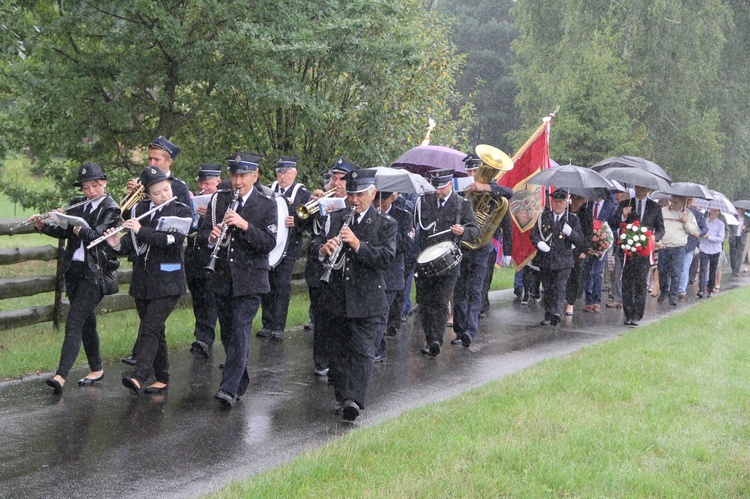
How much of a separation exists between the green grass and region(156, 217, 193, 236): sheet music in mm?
2270

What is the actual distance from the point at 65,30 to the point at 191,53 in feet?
5.88

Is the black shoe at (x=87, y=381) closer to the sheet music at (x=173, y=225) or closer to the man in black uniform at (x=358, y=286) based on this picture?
the sheet music at (x=173, y=225)

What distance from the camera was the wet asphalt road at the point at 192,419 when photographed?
6117mm

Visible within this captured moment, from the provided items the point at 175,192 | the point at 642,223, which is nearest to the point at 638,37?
the point at 642,223

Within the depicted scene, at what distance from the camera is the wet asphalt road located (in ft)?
20.1

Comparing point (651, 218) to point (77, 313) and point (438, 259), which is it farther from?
point (77, 313)

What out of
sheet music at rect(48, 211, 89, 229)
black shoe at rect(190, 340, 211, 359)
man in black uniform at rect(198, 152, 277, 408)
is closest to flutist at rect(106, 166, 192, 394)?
sheet music at rect(48, 211, 89, 229)

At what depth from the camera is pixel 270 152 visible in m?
16.5

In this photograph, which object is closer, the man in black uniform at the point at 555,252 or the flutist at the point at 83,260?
the flutist at the point at 83,260

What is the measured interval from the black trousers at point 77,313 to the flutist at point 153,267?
361mm

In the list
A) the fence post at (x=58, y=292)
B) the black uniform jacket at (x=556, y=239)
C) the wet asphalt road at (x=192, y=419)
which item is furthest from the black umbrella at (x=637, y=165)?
the fence post at (x=58, y=292)

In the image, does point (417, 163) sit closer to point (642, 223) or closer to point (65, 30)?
point (642, 223)

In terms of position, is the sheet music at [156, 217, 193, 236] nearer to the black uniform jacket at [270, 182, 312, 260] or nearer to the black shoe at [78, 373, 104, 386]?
the black shoe at [78, 373, 104, 386]

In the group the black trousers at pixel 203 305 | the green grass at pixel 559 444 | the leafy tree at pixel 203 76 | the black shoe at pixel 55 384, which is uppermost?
the leafy tree at pixel 203 76
